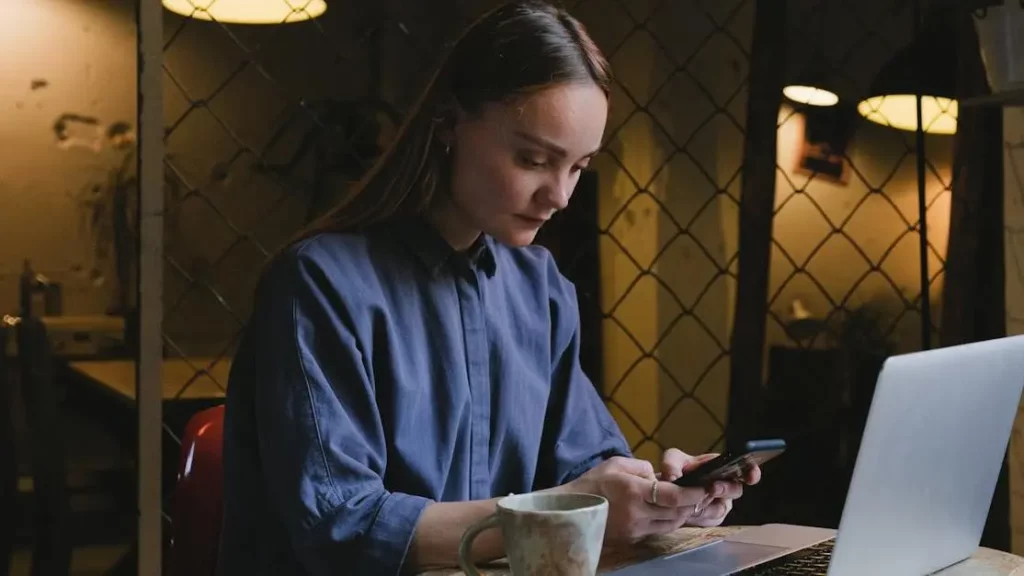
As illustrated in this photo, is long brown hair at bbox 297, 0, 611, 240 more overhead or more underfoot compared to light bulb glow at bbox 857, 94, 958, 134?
more underfoot

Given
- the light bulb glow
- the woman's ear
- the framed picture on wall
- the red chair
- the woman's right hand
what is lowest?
the red chair

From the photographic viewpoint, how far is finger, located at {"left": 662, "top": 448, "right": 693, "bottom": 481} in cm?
115

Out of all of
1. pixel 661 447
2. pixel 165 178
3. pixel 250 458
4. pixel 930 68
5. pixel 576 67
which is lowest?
pixel 661 447

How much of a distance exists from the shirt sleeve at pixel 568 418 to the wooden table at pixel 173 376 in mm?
614

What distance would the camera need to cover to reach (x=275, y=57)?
1.88 meters

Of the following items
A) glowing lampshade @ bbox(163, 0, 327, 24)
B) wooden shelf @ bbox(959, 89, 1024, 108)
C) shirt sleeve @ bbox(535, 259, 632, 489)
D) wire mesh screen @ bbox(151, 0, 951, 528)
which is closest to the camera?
shirt sleeve @ bbox(535, 259, 632, 489)

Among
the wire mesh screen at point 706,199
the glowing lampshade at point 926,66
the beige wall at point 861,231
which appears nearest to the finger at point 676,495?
the wire mesh screen at point 706,199

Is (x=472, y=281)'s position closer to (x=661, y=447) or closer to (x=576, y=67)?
(x=576, y=67)

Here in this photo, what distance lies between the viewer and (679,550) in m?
1.08

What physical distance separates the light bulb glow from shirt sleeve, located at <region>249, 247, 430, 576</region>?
1585 mm

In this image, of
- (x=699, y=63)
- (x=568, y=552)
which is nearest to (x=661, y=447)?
(x=699, y=63)

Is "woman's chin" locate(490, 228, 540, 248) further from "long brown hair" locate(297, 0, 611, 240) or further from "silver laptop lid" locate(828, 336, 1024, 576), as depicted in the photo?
"silver laptop lid" locate(828, 336, 1024, 576)

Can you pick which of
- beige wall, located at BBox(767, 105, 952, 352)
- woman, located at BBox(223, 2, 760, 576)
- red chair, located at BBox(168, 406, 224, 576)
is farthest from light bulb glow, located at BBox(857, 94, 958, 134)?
red chair, located at BBox(168, 406, 224, 576)

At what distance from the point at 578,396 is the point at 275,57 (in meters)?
0.83
